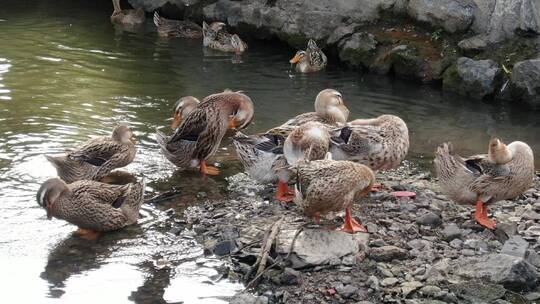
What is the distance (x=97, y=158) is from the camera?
29.9 feet

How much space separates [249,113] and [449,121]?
12.8ft

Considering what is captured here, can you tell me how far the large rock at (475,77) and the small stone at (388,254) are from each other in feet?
23.7

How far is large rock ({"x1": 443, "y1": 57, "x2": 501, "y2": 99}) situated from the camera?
1364cm

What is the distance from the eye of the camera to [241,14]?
17.6 metres

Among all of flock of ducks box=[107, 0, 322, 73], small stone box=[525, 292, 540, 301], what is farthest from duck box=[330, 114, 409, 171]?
flock of ducks box=[107, 0, 322, 73]

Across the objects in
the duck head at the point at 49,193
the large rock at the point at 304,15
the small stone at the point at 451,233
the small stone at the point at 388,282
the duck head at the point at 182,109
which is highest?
the large rock at the point at 304,15

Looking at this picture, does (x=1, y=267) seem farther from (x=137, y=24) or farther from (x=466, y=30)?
(x=137, y=24)

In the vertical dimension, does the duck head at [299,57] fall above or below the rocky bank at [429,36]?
below

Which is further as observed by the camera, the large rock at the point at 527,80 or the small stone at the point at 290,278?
the large rock at the point at 527,80

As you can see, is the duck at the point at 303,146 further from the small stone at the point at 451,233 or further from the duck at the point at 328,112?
the small stone at the point at 451,233

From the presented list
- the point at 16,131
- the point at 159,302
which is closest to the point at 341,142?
the point at 159,302

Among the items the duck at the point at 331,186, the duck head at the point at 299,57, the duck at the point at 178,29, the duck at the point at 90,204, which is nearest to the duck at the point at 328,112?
the duck at the point at 331,186

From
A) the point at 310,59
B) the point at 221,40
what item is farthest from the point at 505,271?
the point at 221,40

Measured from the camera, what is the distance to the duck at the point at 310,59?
15219 mm
